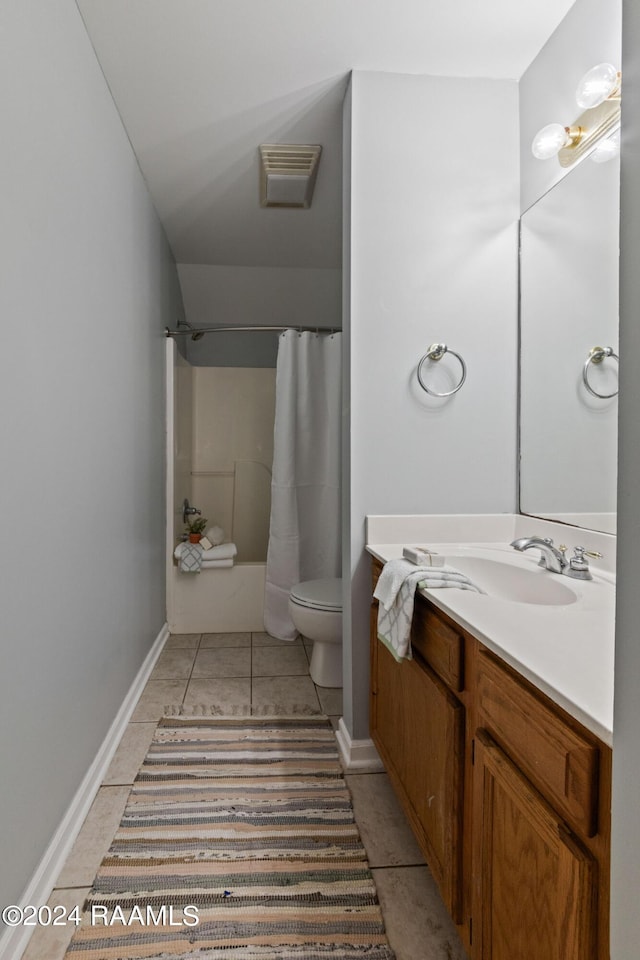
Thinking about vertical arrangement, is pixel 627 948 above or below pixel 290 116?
below

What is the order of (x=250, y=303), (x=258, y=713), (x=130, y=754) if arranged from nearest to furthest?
(x=130, y=754)
(x=258, y=713)
(x=250, y=303)

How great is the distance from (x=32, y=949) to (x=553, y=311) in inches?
84.7

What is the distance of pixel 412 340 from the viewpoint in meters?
2.02

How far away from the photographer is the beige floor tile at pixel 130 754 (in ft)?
6.47

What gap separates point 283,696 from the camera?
2621 millimetres

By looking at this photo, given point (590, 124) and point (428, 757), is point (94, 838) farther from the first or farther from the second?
point (590, 124)

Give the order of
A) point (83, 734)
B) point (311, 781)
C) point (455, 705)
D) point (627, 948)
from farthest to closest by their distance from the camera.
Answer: point (311, 781), point (83, 734), point (455, 705), point (627, 948)

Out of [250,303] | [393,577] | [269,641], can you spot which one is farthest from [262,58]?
[269,641]

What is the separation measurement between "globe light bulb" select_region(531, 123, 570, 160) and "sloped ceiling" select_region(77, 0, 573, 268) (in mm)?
435

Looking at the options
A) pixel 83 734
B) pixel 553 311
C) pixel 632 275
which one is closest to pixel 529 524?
pixel 553 311

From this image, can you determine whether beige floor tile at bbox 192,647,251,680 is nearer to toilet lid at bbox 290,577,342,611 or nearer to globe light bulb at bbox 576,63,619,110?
toilet lid at bbox 290,577,342,611

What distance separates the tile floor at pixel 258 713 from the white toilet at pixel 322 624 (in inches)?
3.0

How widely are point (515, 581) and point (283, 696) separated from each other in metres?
1.39

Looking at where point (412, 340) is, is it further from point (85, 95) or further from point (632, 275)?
point (632, 275)
